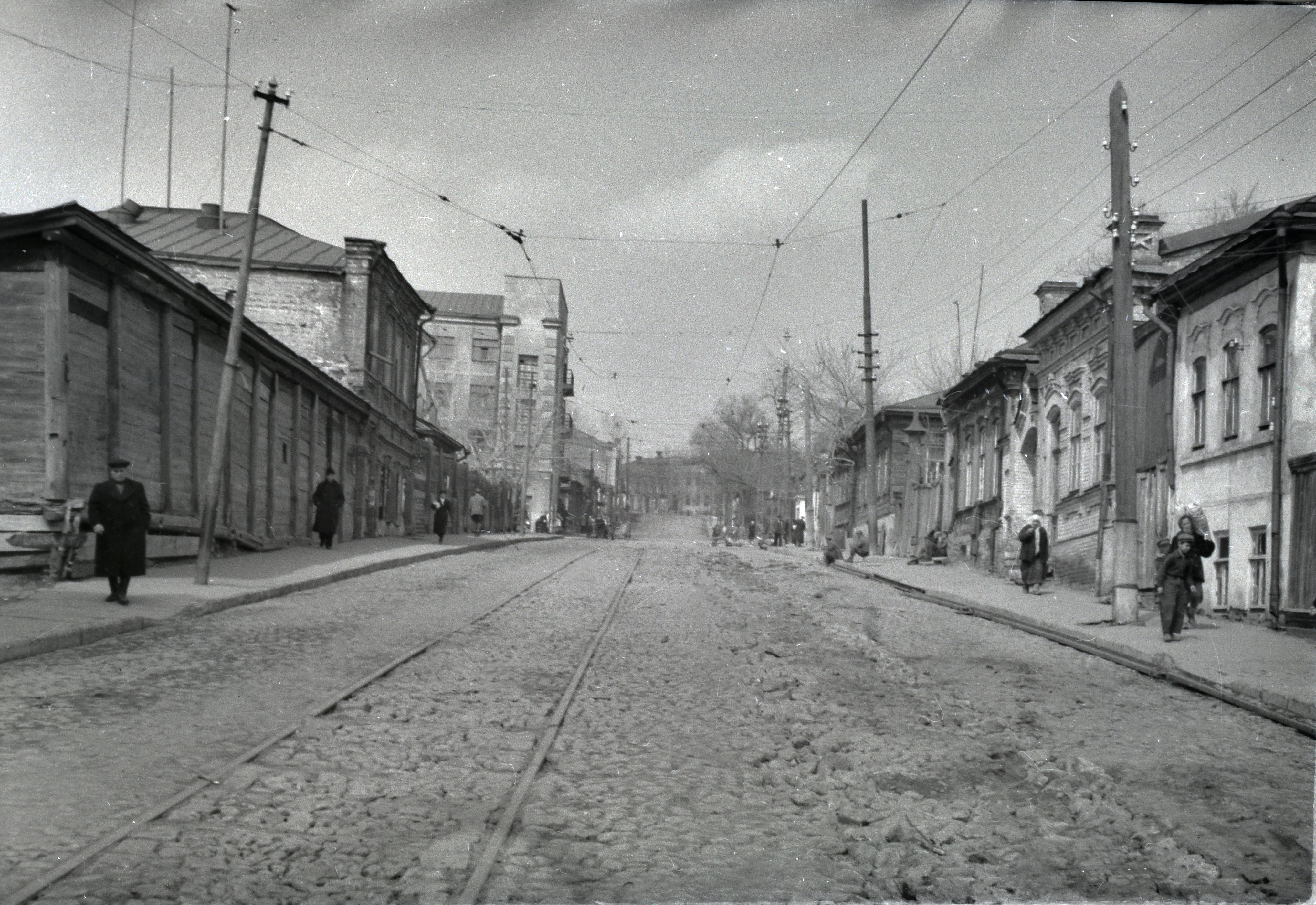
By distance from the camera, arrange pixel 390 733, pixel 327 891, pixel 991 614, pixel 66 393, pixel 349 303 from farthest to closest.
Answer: pixel 349 303 < pixel 991 614 < pixel 66 393 < pixel 390 733 < pixel 327 891

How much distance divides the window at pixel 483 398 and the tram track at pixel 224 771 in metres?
56.8

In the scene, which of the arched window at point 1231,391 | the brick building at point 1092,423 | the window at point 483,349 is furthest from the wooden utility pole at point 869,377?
the window at point 483,349

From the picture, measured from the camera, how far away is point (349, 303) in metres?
31.8

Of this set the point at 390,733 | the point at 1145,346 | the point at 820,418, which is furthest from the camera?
the point at 820,418

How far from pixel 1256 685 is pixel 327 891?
8.57 metres

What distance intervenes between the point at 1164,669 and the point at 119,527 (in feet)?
36.1

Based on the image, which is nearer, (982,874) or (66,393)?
(982,874)

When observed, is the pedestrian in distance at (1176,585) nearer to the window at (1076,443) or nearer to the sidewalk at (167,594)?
the sidewalk at (167,594)

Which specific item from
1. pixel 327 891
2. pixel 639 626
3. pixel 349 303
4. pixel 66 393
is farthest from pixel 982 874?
pixel 349 303

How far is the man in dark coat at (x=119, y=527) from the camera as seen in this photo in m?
12.8

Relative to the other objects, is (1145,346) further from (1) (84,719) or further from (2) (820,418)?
(2) (820,418)

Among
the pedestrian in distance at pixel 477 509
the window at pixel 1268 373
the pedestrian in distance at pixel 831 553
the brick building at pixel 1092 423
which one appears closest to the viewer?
the window at pixel 1268 373

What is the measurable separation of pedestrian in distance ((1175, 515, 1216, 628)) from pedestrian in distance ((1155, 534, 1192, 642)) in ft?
0.24

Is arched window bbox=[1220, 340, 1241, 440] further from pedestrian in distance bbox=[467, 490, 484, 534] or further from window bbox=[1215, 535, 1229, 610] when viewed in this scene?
pedestrian in distance bbox=[467, 490, 484, 534]
